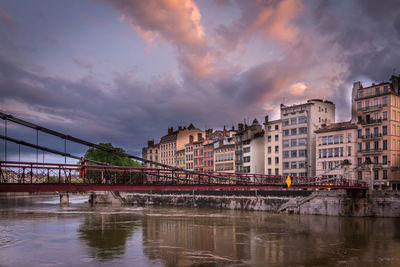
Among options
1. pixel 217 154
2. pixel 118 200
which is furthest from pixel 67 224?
pixel 217 154

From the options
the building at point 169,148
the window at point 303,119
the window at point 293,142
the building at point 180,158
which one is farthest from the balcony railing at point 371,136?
the building at point 169,148

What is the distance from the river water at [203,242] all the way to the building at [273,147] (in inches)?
1076

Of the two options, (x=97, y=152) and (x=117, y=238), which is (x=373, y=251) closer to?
(x=117, y=238)

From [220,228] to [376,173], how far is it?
27.8 metres

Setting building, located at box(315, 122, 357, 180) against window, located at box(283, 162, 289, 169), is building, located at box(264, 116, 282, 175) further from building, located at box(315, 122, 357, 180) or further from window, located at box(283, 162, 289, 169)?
building, located at box(315, 122, 357, 180)

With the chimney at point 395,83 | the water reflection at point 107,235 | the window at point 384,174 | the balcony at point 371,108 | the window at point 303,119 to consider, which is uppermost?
the chimney at point 395,83

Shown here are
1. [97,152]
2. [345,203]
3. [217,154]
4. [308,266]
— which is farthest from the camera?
[97,152]

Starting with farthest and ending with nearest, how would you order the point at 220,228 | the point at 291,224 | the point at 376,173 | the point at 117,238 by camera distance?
the point at 376,173, the point at 291,224, the point at 220,228, the point at 117,238

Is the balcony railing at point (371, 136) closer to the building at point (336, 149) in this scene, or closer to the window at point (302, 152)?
the building at point (336, 149)

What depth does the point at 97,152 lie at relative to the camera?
93.7 meters

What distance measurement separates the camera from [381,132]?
55.3m

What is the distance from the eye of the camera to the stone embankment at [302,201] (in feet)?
152

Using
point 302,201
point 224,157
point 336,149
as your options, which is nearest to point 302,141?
point 336,149

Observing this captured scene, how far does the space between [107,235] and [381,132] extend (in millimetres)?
39423
